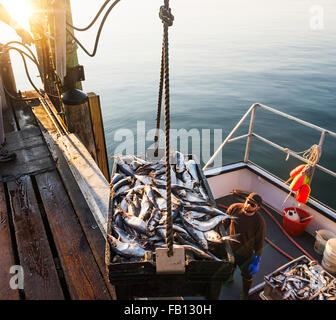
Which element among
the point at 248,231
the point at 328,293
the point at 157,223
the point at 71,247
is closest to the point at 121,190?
the point at 157,223

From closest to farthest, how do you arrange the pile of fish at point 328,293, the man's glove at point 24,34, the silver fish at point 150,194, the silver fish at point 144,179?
1. the silver fish at point 150,194
2. the silver fish at point 144,179
3. the pile of fish at point 328,293
4. the man's glove at point 24,34

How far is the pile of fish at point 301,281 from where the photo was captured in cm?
440

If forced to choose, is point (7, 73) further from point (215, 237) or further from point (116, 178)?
point (215, 237)

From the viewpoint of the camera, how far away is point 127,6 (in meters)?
150

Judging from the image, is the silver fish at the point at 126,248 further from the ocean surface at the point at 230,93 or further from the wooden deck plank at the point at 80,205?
the ocean surface at the point at 230,93

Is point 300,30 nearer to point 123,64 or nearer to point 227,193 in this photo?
point 123,64

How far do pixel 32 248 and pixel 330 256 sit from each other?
5.42 meters

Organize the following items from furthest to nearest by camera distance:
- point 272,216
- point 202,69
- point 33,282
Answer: point 202,69 → point 272,216 → point 33,282

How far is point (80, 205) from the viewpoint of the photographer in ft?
12.3

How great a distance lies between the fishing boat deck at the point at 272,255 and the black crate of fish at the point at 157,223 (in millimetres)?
3252

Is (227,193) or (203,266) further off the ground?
(203,266)

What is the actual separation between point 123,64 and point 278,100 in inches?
854

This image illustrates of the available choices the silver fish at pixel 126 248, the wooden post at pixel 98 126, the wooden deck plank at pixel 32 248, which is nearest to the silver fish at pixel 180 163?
the silver fish at pixel 126 248
